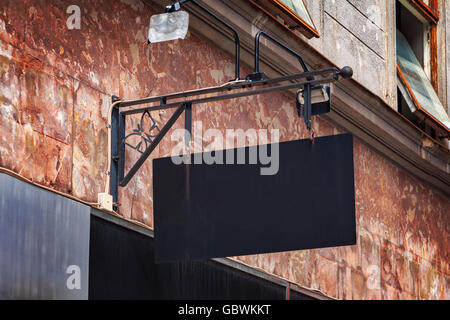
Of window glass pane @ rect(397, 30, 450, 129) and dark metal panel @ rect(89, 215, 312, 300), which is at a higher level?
window glass pane @ rect(397, 30, 450, 129)

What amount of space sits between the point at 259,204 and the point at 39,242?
1576mm

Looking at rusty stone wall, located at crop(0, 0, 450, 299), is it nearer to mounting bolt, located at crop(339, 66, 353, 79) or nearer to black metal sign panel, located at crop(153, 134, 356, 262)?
black metal sign panel, located at crop(153, 134, 356, 262)

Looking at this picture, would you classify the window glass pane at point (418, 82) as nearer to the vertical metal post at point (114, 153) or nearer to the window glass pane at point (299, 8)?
the window glass pane at point (299, 8)

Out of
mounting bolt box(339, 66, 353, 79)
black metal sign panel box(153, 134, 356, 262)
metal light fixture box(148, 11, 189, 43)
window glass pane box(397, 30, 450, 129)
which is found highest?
window glass pane box(397, 30, 450, 129)

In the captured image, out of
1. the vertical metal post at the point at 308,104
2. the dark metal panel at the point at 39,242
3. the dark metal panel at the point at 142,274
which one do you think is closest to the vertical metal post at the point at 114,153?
the dark metal panel at the point at 142,274

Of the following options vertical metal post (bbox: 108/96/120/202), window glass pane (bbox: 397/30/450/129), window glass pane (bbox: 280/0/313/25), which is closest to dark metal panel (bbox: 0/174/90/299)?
vertical metal post (bbox: 108/96/120/202)

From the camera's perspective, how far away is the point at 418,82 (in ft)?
50.6

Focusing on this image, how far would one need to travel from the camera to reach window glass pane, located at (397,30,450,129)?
15.1 meters

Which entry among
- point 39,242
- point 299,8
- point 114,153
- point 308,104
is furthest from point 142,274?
point 299,8

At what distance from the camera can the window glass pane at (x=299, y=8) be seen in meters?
12.1

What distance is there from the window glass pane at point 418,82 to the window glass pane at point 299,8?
2875 mm

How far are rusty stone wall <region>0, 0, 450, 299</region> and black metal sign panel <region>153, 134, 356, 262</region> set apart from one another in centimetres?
85
